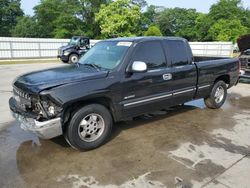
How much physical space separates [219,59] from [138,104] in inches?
126

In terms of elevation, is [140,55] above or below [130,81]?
A: above

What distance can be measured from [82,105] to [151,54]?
1831 millimetres

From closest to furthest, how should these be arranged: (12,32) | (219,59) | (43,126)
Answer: (43,126) → (219,59) → (12,32)

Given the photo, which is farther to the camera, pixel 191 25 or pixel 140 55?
pixel 191 25

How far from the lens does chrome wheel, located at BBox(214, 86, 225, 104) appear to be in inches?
271

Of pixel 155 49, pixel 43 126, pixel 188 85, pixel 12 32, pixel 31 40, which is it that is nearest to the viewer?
pixel 43 126

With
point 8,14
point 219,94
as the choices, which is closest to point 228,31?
point 219,94

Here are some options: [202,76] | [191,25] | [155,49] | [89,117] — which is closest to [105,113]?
[89,117]

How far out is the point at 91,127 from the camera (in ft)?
14.3

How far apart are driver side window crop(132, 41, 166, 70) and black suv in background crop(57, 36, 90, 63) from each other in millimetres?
14896

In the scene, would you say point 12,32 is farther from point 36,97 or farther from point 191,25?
point 36,97

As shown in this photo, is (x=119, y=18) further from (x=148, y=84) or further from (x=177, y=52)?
(x=148, y=84)

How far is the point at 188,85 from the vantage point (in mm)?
5863

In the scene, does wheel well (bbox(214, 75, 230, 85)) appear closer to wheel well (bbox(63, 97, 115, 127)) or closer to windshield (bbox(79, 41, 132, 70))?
windshield (bbox(79, 41, 132, 70))
